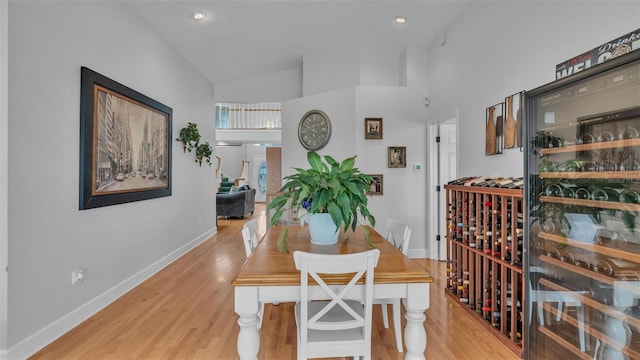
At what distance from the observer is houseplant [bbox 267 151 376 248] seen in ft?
6.36

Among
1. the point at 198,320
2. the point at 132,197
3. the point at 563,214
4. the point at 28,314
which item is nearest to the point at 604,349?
the point at 563,214

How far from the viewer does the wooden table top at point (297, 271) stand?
160cm

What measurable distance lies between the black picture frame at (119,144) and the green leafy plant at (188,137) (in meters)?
0.51

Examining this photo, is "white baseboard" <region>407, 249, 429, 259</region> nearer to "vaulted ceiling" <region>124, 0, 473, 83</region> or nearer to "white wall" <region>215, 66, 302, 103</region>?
"vaulted ceiling" <region>124, 0, 473, 83</region>

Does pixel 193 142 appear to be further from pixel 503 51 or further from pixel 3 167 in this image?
pixel 503 51

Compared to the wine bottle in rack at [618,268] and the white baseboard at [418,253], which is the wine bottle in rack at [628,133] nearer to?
the wine bottle in rack at [618,268]

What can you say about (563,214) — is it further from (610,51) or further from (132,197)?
(132,197)

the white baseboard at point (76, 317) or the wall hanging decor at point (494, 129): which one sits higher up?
the wall hanging decor at point (494, 129)

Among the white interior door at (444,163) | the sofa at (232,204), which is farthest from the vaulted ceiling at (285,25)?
the sofa at (232,204)

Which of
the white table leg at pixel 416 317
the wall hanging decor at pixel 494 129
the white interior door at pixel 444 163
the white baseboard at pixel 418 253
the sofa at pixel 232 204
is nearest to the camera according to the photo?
the white table leg at pixel 416 317

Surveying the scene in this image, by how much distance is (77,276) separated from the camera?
2.72 meters

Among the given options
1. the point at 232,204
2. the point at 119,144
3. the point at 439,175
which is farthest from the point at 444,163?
the point at 232,204

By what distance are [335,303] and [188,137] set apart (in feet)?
13.3

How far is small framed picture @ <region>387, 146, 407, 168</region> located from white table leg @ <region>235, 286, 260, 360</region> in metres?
3.53
